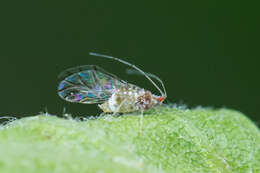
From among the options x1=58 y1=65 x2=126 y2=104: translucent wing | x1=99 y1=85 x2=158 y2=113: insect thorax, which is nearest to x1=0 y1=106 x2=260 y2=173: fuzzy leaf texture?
x1=99 y1=85 x2=158 y2=113: insect thorax

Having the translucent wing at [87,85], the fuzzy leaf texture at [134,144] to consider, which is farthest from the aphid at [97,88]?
the fuzzy leaf texture at [134,144]

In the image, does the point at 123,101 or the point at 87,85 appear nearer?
the point at 123,101

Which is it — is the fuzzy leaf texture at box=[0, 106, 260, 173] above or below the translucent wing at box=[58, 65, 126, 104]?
below

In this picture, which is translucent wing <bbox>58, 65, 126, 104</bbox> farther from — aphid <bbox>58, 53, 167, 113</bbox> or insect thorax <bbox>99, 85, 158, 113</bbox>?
insect thorax <bbox>99, 85, 158, 113</bbox>

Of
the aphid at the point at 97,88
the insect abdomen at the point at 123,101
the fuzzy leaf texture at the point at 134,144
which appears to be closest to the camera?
the fuzzy leaf texture at the point at 134,144

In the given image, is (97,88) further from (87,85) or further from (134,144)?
(134,144)

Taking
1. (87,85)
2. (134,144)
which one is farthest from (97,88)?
(134,144)

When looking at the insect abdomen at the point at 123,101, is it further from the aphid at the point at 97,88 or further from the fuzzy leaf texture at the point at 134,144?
the fuzzy leaf texture at the point at 134,144
